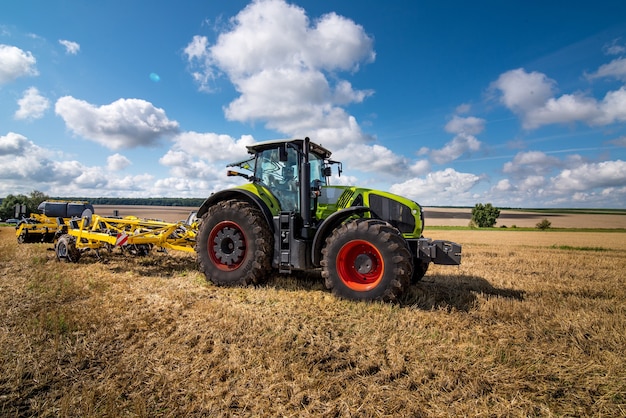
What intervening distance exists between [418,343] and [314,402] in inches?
57.8

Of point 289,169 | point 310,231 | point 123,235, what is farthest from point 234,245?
point 123,235

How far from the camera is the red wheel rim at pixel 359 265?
502 cm

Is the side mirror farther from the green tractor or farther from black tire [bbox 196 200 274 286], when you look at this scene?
black tire [bbox 196 200 274 286]

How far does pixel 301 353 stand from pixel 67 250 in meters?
8.00

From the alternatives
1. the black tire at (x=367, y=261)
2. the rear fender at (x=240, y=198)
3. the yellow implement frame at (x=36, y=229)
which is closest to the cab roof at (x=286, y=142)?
the rear fender at (x=240, y=198)

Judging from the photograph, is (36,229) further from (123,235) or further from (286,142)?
(286,142)

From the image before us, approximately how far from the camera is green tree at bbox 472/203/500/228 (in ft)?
175

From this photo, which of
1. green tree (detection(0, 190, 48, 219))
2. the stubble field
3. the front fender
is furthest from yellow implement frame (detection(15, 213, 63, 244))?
green tree (detection(0, 190, 48, 219))

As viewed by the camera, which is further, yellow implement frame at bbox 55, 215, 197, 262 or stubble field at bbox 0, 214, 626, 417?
yellow implement frame at bbox 55, 215, 197, 262

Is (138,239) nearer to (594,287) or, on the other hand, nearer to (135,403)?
(135,403)

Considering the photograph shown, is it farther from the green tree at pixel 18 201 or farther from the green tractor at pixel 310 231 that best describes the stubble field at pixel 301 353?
the green tree at pixel 18 201

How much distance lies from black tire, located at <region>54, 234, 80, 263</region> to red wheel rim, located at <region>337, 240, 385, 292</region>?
286 inches

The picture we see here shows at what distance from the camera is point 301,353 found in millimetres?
3301

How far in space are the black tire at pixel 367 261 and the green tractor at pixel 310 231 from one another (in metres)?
0.01
